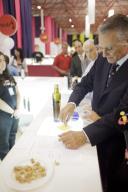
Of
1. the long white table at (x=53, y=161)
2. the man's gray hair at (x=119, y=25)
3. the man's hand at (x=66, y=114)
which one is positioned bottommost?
the long white table at (x=53, y=161)

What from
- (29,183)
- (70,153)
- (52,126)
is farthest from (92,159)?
(52,126)

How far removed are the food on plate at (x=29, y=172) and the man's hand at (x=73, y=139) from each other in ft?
0.78

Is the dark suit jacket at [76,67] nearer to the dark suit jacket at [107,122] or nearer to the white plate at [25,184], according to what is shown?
the dark suit jacket at [107,122]

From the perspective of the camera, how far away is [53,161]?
3.96 feet

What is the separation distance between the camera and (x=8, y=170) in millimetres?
1131

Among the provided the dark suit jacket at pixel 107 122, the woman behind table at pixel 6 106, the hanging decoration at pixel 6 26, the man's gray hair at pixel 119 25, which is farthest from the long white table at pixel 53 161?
the hanging decoration at pixel 6 26

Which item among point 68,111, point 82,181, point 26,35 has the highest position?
point 26,35

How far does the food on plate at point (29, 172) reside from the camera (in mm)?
1062

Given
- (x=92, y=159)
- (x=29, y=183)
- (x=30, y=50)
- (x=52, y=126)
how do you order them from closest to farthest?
1. (x=29, y=183)
2. (x=92, y=159)
3. (x=52, y=126)
4. (x=30, y=50)

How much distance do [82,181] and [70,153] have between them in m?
0.26

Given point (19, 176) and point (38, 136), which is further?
point (38, 136)

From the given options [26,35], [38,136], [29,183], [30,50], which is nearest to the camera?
[29,183]

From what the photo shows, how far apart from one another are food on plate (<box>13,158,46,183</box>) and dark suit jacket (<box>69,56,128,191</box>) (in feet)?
1.22

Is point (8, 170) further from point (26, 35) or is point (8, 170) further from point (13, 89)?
point (26, 35)
